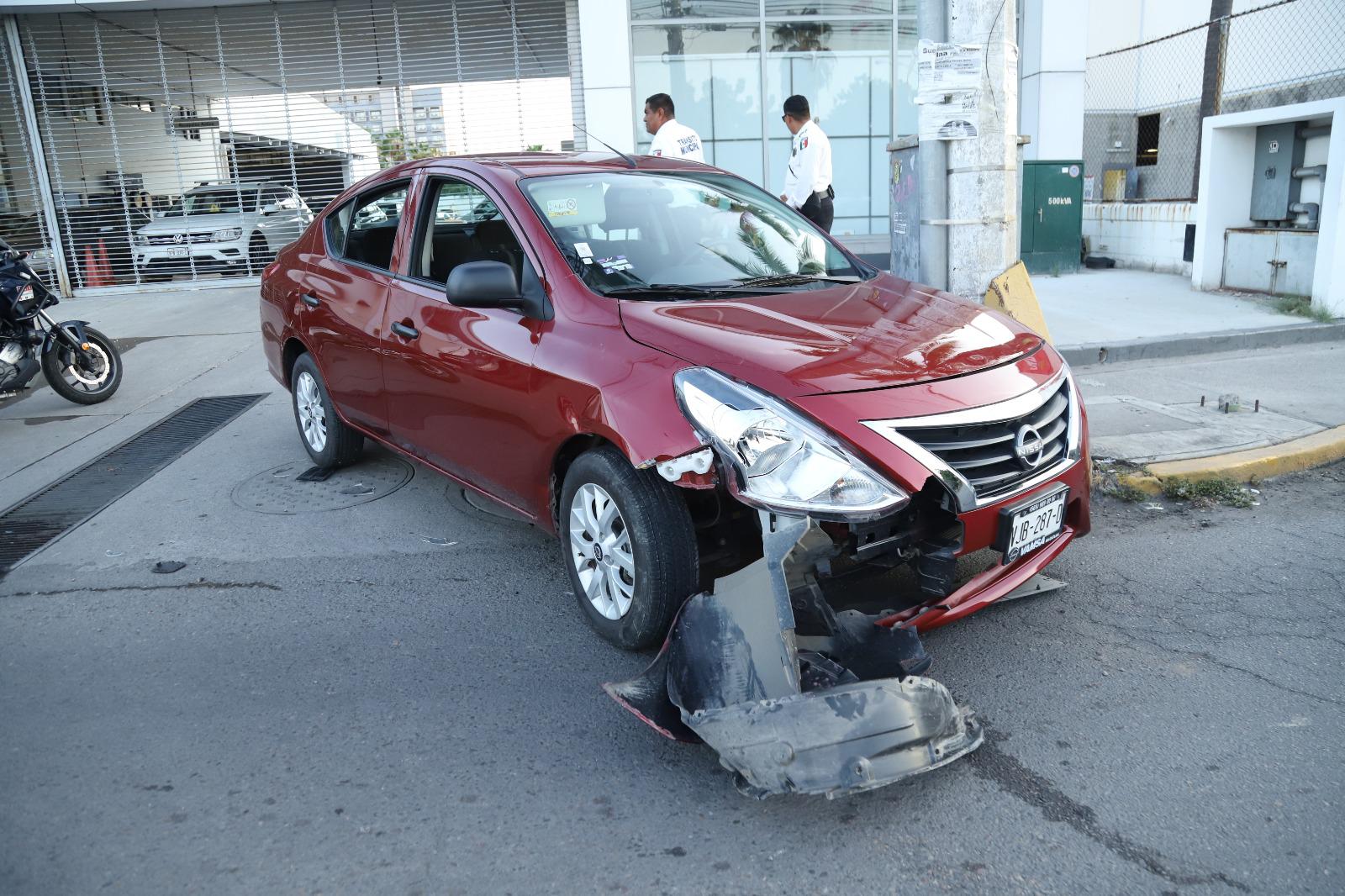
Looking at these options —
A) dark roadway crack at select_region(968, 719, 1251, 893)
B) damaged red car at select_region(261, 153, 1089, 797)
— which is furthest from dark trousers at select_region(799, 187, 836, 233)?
dark roadway crack at select_region(968, 719, 1251, 893)

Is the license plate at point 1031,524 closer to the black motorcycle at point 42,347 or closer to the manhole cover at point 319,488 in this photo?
the manhole cover at point 319,488

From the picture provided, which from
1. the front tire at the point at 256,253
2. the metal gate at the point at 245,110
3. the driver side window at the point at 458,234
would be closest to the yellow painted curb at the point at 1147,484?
the driver side window at the point at 458,234

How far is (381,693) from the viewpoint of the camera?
3326 mm

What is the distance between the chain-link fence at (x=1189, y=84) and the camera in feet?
38.9

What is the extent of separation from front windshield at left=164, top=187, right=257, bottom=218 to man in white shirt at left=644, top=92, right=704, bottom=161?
316 inches

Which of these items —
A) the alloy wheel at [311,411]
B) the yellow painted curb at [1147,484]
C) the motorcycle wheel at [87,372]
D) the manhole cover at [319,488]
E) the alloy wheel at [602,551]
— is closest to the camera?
the alloy wheel at [602,551]

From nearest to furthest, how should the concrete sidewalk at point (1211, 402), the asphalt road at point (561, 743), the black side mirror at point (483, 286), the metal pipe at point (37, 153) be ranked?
1. the asphalt road at point (561, 743)
2. the black side mirror at point (483, 286)
3. the concrete sidewalk at point (1211, 402)
4. the metal pipe at point (37, 153)

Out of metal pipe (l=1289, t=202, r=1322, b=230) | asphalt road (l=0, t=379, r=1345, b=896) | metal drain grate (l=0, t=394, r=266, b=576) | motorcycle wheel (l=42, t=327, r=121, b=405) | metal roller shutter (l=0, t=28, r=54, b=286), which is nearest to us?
asphalt road (l=0, t=379, r=1345, b=896)

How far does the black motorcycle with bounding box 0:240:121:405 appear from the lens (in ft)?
23.8

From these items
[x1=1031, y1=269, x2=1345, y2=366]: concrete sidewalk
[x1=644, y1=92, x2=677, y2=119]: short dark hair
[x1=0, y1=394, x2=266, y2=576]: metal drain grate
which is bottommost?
[x1=0, y1=394, x2=266, y2=576]: metal drain grate

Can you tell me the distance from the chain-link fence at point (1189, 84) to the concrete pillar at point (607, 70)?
21.9 feet

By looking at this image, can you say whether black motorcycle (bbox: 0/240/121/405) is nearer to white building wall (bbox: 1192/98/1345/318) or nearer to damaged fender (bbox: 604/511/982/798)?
damaged fender (bbox: 604/511/982/798)

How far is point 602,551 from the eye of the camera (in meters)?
3.50

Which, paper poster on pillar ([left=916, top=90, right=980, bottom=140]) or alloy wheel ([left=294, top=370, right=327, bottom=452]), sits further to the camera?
alloy wheel ([left=294, top=370, right=327, bottom=452])
